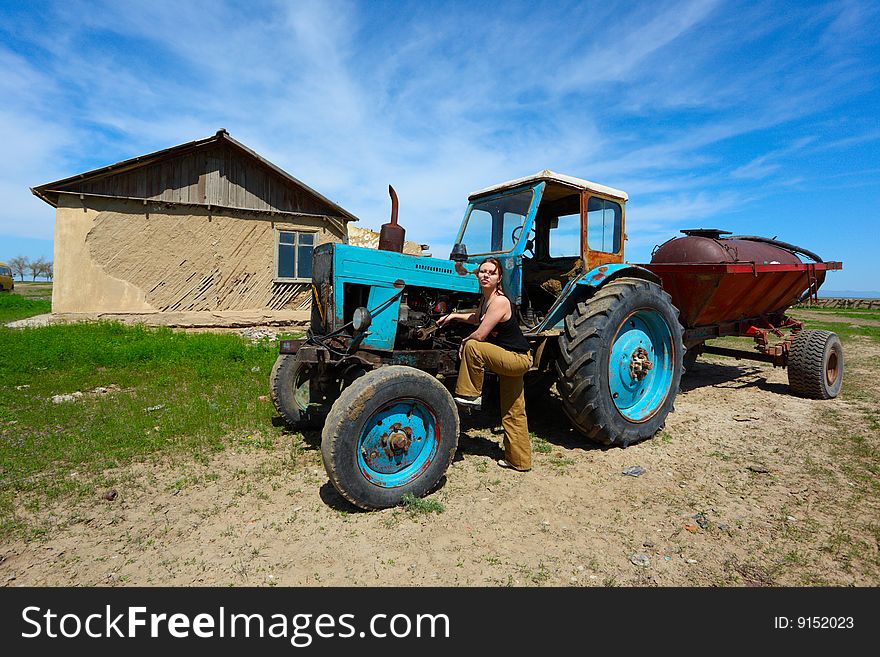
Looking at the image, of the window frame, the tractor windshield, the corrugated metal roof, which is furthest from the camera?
the window frame

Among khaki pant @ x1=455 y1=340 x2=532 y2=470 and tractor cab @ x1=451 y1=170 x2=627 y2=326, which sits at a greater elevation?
tractor cab @ x1=451 y1=170 x2=627 y2=326

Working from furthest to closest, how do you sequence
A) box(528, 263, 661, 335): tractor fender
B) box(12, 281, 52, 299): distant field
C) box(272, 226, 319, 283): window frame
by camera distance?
box(12, 281, 52, 299): distant field, box(272, 226, 319, 283): window frame, box(528, 263, 661, 335): tractor fender

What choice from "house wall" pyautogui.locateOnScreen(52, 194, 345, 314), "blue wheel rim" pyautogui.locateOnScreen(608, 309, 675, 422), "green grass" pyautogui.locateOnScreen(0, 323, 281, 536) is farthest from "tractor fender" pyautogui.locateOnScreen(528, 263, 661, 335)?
"house wall" pyautogui.locateOnScreen(52, 194, 345, 314)

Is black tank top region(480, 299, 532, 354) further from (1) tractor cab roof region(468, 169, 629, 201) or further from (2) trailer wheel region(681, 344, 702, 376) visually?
(2) trailer wheel region(681, 344, 702, 376)

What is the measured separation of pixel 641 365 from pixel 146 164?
10.3 meters

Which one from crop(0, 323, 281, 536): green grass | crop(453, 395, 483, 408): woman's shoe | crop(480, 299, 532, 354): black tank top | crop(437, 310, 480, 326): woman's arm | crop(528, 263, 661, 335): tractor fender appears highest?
crop(528, 263, 661, 335): tractor fender

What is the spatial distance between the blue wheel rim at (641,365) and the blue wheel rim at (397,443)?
2.01 m

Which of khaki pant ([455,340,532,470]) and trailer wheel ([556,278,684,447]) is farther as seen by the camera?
trailer wheel ([556,278,684,447])

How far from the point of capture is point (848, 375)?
8000 millimetres

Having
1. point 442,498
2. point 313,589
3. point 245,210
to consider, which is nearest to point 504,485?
point 442,498

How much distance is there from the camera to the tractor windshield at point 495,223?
193 inches

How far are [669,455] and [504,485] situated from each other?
178 centimetres

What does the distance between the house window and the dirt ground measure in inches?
298

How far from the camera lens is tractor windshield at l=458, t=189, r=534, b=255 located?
16.0 feet
